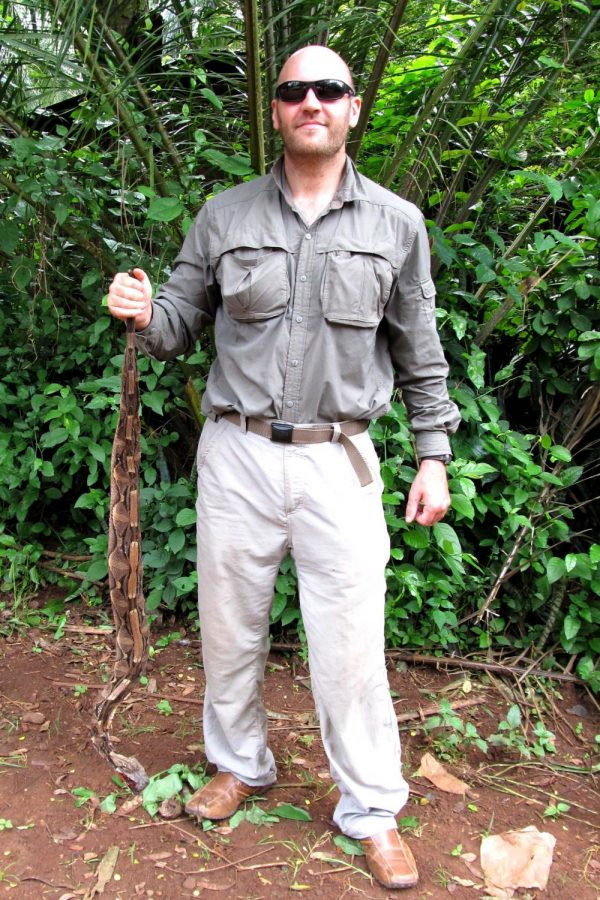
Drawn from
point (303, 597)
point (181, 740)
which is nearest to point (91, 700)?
point (181, 740)

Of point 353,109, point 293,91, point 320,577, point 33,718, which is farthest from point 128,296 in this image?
point 33,718

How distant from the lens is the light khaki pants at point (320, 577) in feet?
7.34

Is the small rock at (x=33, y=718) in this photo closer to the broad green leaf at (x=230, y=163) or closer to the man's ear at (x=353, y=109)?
the broad green leaf at (x=230, y=163)

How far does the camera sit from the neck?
7.23 ft

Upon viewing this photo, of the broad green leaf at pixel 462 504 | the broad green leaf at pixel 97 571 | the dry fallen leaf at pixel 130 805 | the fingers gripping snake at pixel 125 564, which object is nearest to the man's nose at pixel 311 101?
the fingers gripping snake at pixel 125 564

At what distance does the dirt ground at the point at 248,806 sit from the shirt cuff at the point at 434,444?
1273mm

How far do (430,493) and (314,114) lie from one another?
45.1 inches

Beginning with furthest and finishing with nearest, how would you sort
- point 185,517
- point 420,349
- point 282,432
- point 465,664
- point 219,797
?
point 465,664 < point 185,517 < point 219,797 < point 420,349 < point 282,432

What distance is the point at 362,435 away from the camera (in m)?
2.33

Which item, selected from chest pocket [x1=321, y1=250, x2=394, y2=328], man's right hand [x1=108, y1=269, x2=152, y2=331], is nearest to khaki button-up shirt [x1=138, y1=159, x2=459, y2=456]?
chest pocket [x1=321, y1=250, x2=394, y2=328]

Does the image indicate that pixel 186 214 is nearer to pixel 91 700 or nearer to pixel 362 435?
pixel 362 435

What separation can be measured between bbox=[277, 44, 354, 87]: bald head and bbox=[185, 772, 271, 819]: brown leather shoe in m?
2.20

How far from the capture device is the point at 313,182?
222cm

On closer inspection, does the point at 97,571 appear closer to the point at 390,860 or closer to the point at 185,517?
the point at 185,517
